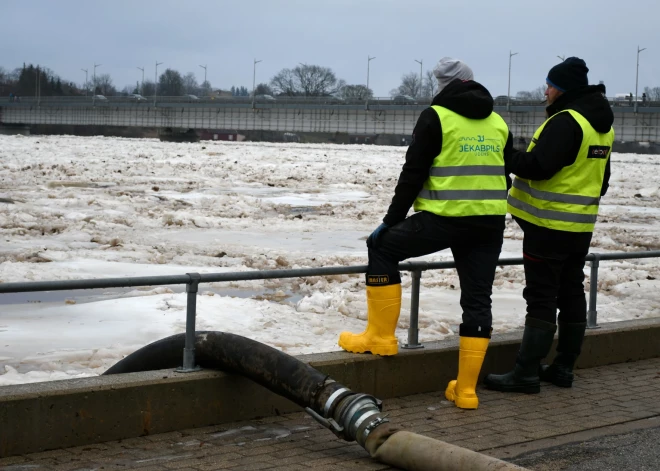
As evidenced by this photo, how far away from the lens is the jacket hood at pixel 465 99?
602cm

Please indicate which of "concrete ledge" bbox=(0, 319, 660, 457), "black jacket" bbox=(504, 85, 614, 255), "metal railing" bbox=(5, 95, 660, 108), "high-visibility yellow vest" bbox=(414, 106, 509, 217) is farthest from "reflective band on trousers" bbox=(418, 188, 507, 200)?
"metal railing" bbox=(5, 95, 660, 108)

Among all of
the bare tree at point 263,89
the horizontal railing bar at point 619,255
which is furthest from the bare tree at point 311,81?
the horizontal railing bar at point 619,255

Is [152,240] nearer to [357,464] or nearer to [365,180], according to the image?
[357,464]

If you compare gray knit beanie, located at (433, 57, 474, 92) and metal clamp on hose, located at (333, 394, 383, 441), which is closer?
metal clamp on hose, located at (333, 394, 383, 441)

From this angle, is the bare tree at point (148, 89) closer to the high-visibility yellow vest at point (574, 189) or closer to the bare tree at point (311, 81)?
the bare tree at point (311, 81)

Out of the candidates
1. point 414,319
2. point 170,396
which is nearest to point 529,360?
point 414,319

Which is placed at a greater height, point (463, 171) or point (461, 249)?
point (463, 171)

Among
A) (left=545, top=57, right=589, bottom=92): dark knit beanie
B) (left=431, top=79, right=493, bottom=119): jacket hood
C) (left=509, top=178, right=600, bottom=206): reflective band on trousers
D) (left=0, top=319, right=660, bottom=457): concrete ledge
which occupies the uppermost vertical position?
(left=545, top=57, right=589, bottom=92): dark knit beanie

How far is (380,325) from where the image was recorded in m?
6.38

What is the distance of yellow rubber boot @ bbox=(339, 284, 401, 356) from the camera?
6.22 m

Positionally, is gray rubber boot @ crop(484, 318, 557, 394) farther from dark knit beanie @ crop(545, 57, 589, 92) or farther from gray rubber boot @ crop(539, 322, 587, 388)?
dark knit beanie @ crop(545, 57, 589, 92)

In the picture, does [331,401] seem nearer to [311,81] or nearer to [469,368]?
[469,368]

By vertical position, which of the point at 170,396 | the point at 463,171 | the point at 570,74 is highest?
the point at 570,74

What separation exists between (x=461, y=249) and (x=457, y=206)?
37 centimetres
